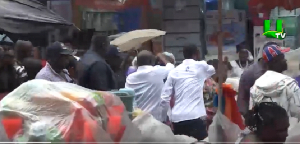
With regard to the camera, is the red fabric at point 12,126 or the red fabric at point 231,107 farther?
the red fabric at point 231,107

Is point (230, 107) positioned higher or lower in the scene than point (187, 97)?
higher

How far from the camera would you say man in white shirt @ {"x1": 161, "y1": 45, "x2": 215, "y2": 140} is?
6137 mm

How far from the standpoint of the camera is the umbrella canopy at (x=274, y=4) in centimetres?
482

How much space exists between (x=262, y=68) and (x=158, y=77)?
4.24 feet

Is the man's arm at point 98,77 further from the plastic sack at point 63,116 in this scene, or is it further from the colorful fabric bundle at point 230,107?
the plastic sack at point 63,116

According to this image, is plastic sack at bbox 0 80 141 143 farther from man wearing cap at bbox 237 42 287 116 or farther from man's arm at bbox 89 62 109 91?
man wearing cap at bbox 237 42 287 116

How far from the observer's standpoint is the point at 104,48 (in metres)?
5.66

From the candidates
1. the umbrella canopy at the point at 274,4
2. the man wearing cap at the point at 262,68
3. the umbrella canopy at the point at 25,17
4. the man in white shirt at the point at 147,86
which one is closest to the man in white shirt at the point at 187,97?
the man in white shirt at the point at 147,86

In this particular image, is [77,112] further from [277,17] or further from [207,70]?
[277,17]

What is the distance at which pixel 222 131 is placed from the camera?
362cm

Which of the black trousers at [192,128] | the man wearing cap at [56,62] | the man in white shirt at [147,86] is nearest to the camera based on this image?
the man wearing cap at [56,62]

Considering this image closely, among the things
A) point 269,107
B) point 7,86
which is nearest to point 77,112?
point 269,107

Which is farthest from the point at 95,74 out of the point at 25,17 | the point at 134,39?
the point at 134,39

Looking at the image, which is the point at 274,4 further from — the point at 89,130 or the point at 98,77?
the point at 89,130
